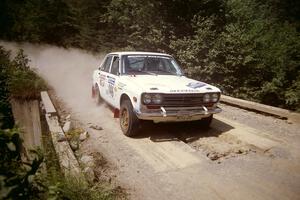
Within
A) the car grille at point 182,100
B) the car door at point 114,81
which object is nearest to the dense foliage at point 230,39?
the car door at point 114,81

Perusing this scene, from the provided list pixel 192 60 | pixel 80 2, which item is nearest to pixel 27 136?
pixel 192 60

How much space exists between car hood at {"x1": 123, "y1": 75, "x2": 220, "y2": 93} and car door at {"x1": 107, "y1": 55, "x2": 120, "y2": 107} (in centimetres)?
45

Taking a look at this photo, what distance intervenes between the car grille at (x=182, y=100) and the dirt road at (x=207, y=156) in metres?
0.82

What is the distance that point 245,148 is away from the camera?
19.0 ft

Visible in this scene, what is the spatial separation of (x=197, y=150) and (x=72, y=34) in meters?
20.4

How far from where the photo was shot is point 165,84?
20.3 ft

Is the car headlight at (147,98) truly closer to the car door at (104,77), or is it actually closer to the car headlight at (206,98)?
the car headlight at (206,98)

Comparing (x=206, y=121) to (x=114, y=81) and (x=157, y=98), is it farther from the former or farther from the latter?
(x=114, y=81)

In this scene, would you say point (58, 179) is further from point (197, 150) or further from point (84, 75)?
point (84, 75)

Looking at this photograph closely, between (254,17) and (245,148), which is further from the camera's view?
(254,17)

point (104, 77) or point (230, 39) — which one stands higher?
point (230, 39)

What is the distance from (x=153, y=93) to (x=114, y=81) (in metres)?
1.78

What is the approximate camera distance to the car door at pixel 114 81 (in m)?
7.05

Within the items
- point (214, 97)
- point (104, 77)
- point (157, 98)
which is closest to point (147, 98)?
point (157, 98)
